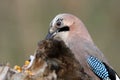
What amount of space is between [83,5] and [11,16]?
44.8 inches

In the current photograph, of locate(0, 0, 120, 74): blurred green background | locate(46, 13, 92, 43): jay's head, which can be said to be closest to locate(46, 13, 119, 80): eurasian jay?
locate(46, 13, 92, 43): jay's head

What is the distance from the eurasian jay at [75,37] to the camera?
20.4 ft

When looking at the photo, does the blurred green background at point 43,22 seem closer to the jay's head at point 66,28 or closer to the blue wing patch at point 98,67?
the jay's head at point 66,28

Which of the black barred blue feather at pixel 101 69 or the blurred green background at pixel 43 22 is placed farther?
the blurred green background at pixel 43 22

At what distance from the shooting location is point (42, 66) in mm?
5016

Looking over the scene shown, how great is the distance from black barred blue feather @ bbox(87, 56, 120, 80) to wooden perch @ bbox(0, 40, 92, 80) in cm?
107

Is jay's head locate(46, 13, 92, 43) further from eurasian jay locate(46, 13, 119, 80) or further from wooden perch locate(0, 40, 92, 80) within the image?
wooden perch locate(0, 40, 92, 80)

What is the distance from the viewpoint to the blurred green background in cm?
1111

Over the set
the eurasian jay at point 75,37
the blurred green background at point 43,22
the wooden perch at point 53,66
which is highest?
the blurred green background at point 43,22

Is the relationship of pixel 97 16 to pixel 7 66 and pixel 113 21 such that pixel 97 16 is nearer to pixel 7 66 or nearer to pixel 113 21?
pixel 113 21

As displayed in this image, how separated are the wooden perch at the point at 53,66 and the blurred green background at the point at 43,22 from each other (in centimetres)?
559

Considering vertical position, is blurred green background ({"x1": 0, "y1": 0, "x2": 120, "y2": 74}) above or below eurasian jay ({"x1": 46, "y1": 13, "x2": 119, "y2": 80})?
above

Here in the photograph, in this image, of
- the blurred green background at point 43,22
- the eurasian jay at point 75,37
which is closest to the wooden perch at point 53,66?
the eurasian jay at point 75,37

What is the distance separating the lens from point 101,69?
613 cm
